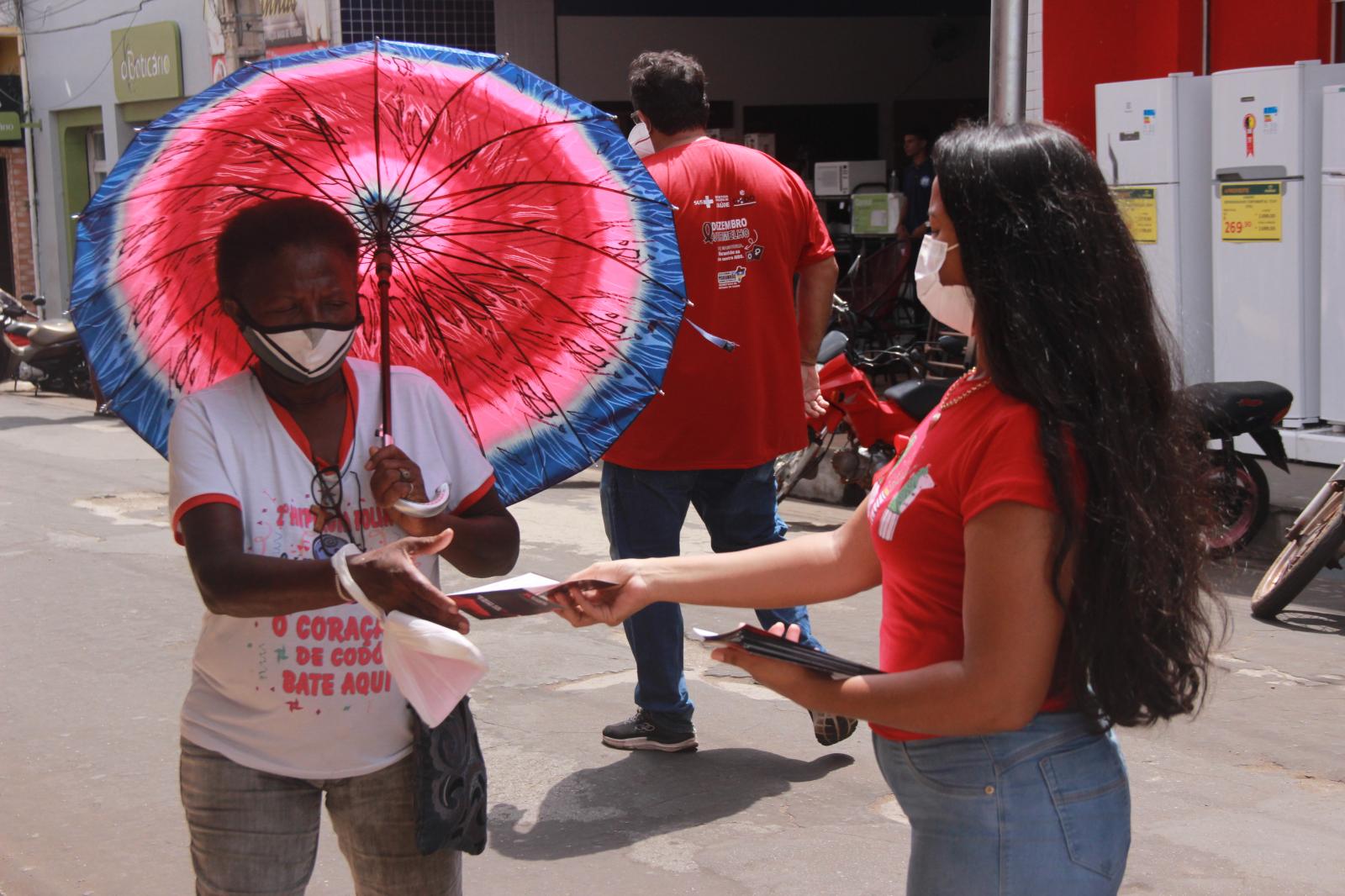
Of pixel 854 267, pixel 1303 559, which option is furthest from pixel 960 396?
pixel 854 267

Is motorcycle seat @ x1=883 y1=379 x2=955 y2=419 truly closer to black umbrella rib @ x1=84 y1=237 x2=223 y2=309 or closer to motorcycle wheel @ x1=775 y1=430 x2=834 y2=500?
motorcycle wheel @ x1=775 y1=430 x2=834 y2=500

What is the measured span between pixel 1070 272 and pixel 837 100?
1937 centimetres

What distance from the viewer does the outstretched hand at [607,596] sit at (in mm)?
2359

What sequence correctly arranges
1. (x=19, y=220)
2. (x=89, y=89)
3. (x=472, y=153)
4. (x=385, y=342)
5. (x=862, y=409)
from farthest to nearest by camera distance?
1. (x=19, y=220)
2. (x=89, y=89)
3. (x=862, y=409)
4. (x=472, y=153)
5. (x=385, y=342)

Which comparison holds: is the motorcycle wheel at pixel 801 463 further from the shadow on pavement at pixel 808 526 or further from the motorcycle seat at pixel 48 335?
the motorcycle seat at pixel 48 335

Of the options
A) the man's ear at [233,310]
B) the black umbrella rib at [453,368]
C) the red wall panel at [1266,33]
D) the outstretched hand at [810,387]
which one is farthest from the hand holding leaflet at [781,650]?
the red wall panel at [1266,33]

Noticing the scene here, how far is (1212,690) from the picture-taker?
5.64m

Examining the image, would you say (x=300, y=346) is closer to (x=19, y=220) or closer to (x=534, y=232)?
(x=534, y=232)

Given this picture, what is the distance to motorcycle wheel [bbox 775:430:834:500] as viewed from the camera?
9742 mm

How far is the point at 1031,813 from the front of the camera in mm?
2025

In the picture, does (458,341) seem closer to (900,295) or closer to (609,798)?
(609,798)

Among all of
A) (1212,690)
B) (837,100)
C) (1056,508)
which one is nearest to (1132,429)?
(1056,508)

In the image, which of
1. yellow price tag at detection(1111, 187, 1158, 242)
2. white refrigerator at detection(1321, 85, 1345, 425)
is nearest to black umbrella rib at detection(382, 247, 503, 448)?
white refrigerator at detection(1321, 85, 1345, 425)

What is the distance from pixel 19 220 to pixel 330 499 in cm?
2575
